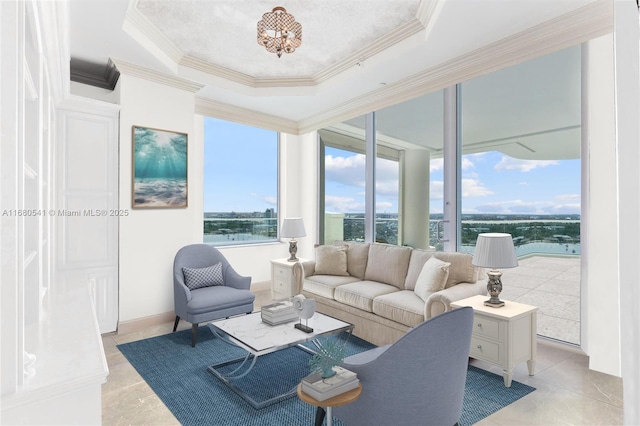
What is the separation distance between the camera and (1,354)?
3.05 ft

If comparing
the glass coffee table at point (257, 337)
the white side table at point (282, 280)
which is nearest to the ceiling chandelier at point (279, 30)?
the glass coffee table at point (257, 337)

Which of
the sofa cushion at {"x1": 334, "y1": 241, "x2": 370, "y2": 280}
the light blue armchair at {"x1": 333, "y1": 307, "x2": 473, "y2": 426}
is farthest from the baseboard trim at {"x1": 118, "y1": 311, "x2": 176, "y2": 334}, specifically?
the light blue armchair at {"x1": 333, "y1": 307, "x2": 473, "y2": 426}

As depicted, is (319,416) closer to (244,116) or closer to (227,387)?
(227,387)

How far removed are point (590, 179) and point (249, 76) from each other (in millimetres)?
3950

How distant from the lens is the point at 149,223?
4.09 m

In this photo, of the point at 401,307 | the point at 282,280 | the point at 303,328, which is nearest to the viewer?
the point at 303,328

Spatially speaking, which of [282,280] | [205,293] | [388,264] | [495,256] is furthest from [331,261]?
[495,256]

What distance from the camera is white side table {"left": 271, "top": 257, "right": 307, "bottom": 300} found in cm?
485

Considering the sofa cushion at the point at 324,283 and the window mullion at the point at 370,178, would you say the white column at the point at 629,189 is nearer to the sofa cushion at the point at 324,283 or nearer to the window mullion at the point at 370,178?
the sofa cushion at the point at 324,283

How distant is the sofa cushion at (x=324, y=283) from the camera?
13.4ft

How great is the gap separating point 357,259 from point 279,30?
2748mm

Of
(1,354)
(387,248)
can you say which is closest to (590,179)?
(387,248)

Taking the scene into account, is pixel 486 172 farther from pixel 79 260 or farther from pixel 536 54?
pixel 79 260

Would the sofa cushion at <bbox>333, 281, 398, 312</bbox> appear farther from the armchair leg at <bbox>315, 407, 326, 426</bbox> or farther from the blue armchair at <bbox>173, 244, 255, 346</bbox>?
the armchair leg at <bbox>315, 407, 326, 426</bbox>
